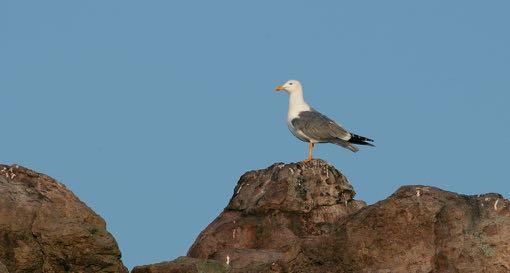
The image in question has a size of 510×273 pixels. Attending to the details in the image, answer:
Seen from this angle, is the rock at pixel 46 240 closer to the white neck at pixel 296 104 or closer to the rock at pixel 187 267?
the rock at pixel 187 267

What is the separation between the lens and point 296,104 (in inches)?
1045

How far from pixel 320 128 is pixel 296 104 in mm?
1606

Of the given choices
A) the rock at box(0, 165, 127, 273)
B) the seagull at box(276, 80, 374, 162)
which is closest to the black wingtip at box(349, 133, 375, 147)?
the seagull at box(276, 80, 374, 162)

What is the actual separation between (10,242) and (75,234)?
2.95 feet

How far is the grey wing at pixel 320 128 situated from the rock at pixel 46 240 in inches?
389

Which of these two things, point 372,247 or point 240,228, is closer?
point 372,247

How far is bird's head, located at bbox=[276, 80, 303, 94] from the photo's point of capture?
2731cm

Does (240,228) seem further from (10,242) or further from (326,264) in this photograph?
(326,264)

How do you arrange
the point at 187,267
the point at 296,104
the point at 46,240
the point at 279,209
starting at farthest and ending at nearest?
the point at 296,104, the point at 279,209, the point at 46,240, the point at 187,267

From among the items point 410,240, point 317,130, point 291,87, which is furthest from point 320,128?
point 410,240

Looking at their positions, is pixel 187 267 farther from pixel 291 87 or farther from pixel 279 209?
pixel 291 87

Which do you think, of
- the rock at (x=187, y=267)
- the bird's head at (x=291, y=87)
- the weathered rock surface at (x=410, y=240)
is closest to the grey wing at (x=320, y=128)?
the bird's head at (x=291, y=87)

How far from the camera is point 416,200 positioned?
43.1 ft

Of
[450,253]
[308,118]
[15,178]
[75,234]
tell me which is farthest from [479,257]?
[308,118]
